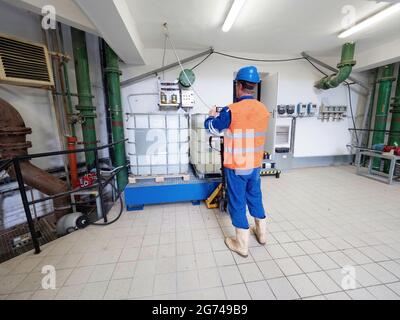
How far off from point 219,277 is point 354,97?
6.10m

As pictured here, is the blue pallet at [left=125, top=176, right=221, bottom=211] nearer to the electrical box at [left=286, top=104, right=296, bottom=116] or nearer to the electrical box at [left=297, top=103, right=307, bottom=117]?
the electrical box at [left=286, top=104, right=296, bottom=116]

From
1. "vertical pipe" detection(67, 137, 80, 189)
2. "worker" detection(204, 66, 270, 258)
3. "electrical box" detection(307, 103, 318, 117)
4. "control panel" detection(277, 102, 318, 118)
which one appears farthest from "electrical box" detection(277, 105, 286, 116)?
"vertical pipe" detection(67, 137, 80, 189)

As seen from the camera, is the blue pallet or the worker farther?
the blue pallet

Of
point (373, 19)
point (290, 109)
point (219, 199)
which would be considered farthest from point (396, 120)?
point (219, 199)

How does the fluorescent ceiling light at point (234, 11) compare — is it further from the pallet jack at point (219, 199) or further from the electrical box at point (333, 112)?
the electrical box at point (333, 112)

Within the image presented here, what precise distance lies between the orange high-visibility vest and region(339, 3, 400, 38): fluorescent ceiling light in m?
2.88

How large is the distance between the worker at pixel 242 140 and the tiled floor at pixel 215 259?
361 millimetres

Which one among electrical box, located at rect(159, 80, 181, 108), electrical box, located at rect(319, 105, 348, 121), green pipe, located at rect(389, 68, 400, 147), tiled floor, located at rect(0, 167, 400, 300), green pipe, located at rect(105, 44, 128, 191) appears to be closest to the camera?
tiled floor, located at rect(0, 167, 400, 300)

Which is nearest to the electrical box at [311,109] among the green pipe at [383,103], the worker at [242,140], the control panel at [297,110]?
the control panel at [297,110]

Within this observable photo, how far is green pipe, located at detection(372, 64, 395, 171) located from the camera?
4.39 m

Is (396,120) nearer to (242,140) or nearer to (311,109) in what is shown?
(311,109)

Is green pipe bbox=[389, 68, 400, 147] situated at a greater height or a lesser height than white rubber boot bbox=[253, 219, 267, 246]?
greater

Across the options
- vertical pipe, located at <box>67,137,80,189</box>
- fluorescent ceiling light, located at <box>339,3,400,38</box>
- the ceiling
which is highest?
the ceiling

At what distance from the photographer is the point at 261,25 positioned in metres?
3.13
